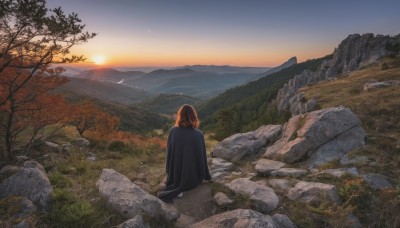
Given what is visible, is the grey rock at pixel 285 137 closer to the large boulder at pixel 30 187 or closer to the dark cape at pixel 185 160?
the dark cape at pixel 185 160

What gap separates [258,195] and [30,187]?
665 centimetres

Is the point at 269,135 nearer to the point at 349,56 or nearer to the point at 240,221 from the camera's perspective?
the point at 240,221

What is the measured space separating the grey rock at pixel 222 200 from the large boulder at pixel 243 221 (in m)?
1.14

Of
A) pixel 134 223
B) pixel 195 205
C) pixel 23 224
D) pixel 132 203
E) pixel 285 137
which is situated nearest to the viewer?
pixel 23 224

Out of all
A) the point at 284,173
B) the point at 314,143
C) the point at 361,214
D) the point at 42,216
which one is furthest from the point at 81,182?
the point at 314,143

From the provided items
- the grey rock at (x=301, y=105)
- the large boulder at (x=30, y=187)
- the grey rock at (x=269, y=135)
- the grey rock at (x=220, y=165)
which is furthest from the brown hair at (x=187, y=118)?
the grey rock at (x=301, y=105)

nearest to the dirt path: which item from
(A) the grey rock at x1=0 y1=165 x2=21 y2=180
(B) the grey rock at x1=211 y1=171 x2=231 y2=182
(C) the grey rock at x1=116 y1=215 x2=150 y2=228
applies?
(C) the grey rock at x1=116 y1=215 x2=150 y2=228

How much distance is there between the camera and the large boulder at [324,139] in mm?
12664

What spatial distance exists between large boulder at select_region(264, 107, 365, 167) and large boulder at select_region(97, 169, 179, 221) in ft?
25.0

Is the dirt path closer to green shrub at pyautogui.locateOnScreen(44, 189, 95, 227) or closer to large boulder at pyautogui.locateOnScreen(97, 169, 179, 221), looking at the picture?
large boulder at pyautogui.locateOnScreen(97, 169, 179, 221)

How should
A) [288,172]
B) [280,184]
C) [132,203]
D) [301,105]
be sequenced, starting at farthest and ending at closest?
[301,105] < [288,172] < [280,184] < [132,203]

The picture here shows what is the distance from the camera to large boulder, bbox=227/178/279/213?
7820 millimetres

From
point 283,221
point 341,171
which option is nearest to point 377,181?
point 341,171

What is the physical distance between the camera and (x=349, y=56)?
109688 millimetres
